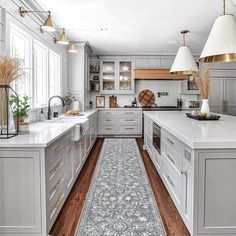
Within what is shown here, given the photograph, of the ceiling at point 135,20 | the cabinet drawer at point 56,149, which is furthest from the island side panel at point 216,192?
the ceiling at point 135,20

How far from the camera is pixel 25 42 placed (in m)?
3.30

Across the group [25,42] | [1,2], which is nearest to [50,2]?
[25,42]

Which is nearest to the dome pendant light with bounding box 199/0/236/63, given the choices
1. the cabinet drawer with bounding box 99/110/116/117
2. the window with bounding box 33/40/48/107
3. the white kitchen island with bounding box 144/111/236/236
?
the white kitchen island with bounding box 144/111/236/236

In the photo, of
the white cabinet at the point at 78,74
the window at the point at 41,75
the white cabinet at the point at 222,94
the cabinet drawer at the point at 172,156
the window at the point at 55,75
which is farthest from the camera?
the white cabinet at the point at 222,94

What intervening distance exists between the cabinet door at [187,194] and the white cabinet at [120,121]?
4.85 m

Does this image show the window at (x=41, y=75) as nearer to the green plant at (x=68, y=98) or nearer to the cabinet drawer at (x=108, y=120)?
the green plant at (x=68, y=98)

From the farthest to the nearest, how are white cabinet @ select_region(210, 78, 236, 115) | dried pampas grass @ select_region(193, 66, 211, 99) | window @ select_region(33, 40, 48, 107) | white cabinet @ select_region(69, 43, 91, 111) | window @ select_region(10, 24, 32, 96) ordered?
white cabinet @ select_region(210, 78, 236, 115) < white cabinet @ select_region(69, 43, 91, 111) < window @ select_region(33, 40, 48, 107) < dried pampas grass @ select_region(193, 66, 211, 99) < window @ select_region(10, 24, 32, 96)

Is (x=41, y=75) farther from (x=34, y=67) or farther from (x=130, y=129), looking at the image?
(x=130, y=129)

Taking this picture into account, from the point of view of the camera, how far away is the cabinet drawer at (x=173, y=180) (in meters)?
2.18

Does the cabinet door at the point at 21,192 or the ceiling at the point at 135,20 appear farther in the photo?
the ceiling at the point at 135,20

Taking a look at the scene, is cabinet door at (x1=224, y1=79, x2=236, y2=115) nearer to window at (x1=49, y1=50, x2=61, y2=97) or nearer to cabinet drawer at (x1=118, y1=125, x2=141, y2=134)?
cabinet drawer at (x1=118, y1=125, x2=141, y2=134)

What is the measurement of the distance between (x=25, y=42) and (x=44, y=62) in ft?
2.63

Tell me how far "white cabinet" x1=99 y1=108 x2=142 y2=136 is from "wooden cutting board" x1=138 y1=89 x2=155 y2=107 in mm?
591

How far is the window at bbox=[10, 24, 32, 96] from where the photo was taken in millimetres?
2986
